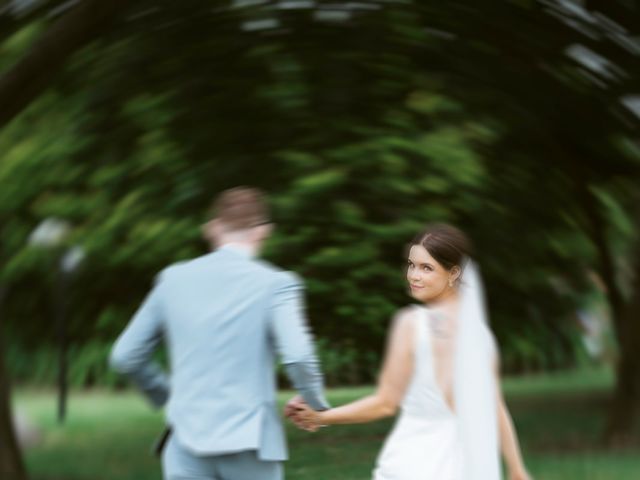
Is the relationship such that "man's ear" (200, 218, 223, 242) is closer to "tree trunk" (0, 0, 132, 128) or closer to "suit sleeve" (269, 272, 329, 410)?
"suit sleeve" (269, 272, 329, 410)

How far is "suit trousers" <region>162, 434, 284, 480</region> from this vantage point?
15.0ft

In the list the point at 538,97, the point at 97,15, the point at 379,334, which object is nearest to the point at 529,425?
the point at 379,334

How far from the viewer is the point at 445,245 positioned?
15.9ft

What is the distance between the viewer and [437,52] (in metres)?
13.2

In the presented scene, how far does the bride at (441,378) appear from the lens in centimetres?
468

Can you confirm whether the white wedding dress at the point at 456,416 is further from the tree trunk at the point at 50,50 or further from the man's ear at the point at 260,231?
the tree trunk at the point at 50,50

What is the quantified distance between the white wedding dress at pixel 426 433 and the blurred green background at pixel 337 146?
5.71 m

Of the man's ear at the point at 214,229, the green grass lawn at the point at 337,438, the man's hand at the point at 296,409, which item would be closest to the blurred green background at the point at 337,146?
the green grass lawn at the point at 337,438

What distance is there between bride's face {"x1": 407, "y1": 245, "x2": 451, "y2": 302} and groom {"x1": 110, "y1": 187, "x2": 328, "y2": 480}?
0.47m

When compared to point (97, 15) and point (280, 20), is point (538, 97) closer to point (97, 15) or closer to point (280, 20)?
point (280, 20)

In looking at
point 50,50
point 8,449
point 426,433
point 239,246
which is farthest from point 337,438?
point 239,246

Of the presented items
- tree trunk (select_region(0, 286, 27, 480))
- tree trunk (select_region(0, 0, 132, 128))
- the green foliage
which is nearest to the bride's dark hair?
tree trunk (select_region(0, 0, 132, 128))

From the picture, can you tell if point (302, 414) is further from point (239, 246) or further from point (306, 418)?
point (239, 246)

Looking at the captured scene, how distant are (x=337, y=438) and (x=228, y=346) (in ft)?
27.7
